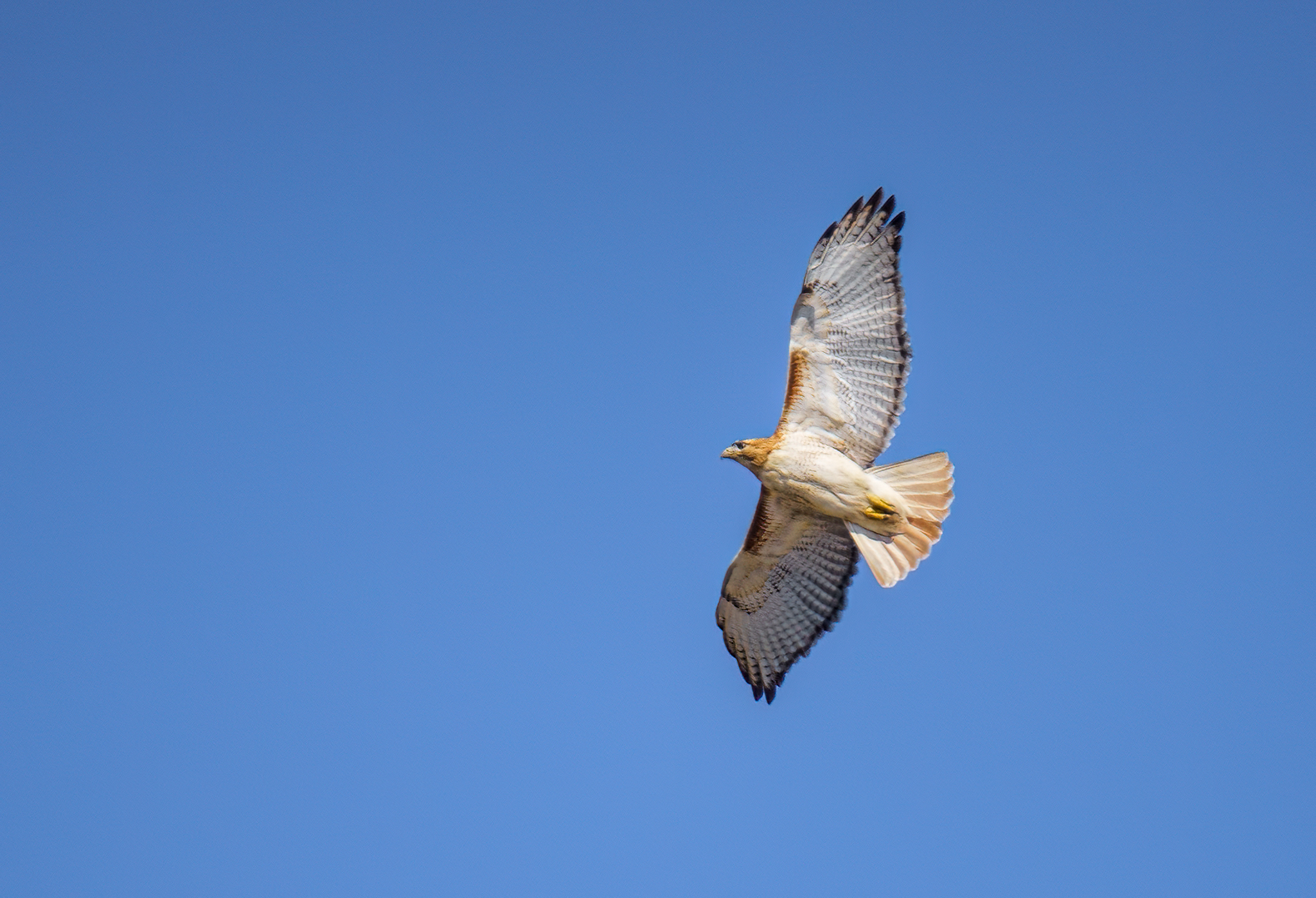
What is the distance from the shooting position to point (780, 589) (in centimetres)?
1089

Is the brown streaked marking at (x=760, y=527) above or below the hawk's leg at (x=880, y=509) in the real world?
above

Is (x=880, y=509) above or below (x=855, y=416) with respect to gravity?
Result: below

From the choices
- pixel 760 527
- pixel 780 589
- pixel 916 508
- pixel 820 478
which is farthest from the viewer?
pixel 780 589

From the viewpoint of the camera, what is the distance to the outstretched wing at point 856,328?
9.64 m

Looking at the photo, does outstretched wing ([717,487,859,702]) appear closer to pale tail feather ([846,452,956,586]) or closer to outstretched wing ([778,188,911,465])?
pale tail feather ([846,452,956,586])

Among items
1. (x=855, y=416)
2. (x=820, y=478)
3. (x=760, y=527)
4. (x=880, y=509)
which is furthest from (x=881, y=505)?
(x=760, y=527)

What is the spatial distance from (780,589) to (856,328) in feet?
8.30

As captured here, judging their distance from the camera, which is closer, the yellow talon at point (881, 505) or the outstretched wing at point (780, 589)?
the yellow talon at point (881, 505)

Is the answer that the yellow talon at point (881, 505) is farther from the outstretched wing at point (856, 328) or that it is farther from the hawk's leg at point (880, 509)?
the outstretched wing at point (856, 328)

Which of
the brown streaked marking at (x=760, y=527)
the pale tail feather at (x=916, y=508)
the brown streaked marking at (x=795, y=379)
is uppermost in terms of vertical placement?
the brown streaked marking at (x=795, y=379)

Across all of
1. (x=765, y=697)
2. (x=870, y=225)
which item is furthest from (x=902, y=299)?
(x=765, y=697)

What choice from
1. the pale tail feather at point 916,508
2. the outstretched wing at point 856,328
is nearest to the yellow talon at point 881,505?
the pale tail feather at point 916,508

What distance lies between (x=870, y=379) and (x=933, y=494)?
3.36 ft

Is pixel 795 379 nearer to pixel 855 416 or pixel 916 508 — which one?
pixel 855 416
